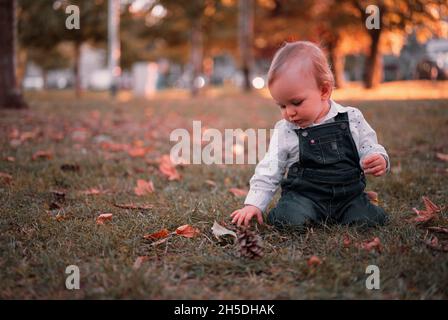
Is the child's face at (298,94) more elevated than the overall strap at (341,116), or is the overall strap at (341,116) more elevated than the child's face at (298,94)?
the child's face at (298,94)

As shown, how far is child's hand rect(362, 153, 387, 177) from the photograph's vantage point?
227cm

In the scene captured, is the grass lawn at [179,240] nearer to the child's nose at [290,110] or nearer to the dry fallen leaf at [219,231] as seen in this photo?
the dry fallen leaf at [219,231]

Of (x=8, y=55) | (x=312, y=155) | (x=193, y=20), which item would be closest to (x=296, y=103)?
(x=312, y=155)

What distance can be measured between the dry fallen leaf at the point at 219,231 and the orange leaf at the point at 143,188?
3.14 ft

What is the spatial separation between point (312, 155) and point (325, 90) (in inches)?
14.2

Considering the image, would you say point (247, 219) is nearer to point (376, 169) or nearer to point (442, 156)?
point (376, 169)

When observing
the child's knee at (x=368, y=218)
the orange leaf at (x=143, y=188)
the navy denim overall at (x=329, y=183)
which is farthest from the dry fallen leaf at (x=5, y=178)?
the child's knee at (x=368, y=218)

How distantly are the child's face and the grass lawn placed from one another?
63 cm

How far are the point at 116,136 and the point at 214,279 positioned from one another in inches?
165

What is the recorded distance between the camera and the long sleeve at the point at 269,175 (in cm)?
239

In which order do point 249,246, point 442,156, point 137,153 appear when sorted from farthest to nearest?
point 137,153
point 442,156
point 249,246

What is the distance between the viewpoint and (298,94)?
7.43ft
